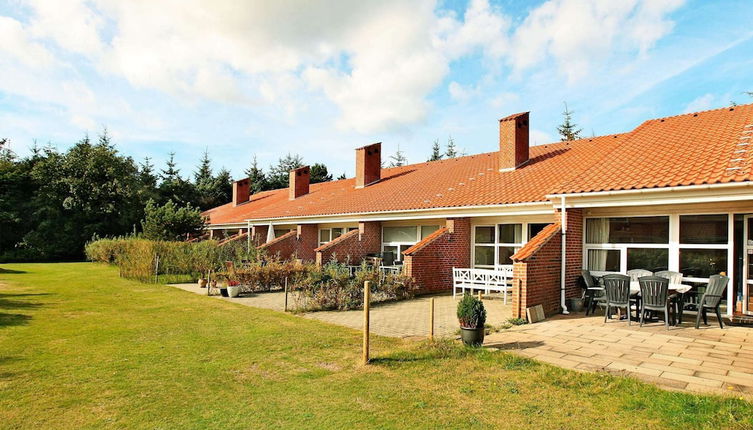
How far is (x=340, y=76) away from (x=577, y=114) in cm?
3288

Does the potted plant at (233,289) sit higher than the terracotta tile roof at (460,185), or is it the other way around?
the terracotta tile roof at (460,185)

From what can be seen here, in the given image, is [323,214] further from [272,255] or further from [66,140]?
[66,140]

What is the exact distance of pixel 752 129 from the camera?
38.2 ft

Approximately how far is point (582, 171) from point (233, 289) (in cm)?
1198

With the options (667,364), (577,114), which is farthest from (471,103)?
(577,114)

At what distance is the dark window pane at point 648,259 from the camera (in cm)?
1055

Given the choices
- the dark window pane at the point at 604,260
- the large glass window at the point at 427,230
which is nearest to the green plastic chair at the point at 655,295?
the dark window pane at the point at 604,260

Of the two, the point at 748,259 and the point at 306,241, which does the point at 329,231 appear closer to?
the point at 306,241

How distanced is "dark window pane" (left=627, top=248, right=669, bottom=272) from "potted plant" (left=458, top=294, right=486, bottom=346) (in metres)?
6.07

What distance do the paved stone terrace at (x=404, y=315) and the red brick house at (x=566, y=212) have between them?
1.34m

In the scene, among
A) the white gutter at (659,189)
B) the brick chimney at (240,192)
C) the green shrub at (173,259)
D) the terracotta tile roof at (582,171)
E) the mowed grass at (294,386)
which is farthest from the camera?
the brick chimney at (240,192)

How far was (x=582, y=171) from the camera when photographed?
13602mm

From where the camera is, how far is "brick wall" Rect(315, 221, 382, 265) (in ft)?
56.6

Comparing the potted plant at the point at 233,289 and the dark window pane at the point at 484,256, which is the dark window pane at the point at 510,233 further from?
the potted plant at the point at 233,289
